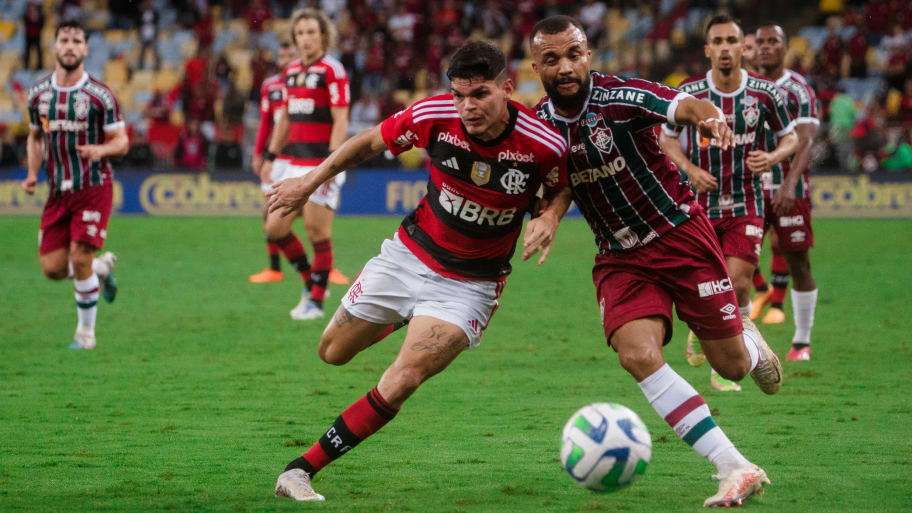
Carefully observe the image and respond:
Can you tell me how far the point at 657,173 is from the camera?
5.11m

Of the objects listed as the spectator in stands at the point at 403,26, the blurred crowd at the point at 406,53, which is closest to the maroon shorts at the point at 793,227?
the blurred crowd at the point at 406,53

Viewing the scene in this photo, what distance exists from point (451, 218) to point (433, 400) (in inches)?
85.7

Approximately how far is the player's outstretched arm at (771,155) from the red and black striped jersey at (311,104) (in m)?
4.53

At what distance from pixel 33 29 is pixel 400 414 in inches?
869

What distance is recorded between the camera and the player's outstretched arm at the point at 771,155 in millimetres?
6883

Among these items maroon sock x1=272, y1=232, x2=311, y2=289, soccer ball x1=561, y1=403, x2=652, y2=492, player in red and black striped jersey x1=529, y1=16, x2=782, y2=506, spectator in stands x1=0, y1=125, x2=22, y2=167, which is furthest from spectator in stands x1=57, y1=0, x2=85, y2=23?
soccer ball x1=561, y1=403, x2=652, y2=492

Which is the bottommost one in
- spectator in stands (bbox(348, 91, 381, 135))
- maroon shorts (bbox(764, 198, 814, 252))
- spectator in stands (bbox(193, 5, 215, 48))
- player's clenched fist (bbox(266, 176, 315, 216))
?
spectator in stands (bbox(348, 91, 381, 135))

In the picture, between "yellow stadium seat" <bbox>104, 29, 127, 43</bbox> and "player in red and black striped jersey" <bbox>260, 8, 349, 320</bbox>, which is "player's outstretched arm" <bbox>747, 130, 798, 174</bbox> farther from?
"yellow stadium seat" <bbox>104, 29, 127, 43</bbox>

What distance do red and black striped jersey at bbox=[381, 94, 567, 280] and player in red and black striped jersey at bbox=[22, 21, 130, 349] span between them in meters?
4.22

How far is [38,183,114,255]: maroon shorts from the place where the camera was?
8.70 meters

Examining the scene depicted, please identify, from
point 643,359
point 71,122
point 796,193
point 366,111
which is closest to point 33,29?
point 366,111

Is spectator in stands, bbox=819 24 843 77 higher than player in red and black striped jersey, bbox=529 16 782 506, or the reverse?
player in red and black striped jersey, bbox=529 16 782 506

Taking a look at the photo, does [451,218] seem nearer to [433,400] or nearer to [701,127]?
[701,127]

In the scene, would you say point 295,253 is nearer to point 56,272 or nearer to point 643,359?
point 56,272
